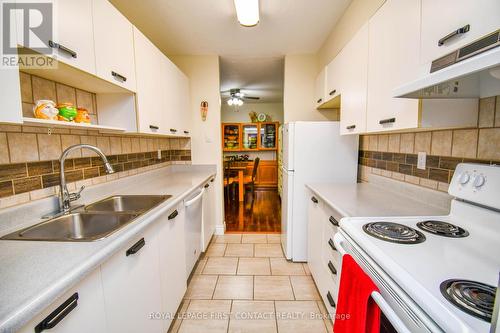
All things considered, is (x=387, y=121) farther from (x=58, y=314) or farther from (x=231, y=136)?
(x=231, y=136)

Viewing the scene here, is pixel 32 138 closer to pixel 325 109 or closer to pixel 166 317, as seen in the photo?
pixel 166 317

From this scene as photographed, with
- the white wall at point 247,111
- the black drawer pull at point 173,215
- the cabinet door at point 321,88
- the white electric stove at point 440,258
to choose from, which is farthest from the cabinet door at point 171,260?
the white wall at point 247,111

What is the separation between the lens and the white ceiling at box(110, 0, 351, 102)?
76.6 inches

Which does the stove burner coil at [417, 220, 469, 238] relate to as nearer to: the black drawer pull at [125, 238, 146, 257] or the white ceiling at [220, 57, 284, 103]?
the black drawer pull at [125, 238, 146, 257]

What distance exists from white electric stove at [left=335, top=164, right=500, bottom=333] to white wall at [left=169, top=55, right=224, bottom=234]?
2.23 m

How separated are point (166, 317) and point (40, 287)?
3.24 ft

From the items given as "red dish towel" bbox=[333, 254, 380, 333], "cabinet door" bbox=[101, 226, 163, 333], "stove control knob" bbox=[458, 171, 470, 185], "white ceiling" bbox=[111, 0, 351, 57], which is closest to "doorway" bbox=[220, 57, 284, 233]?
"white ceiling" bbox=[111, 0, 351, 57]

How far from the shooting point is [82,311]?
75cm

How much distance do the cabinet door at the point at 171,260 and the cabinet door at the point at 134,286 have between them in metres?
0.07

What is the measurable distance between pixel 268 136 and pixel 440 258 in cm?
544

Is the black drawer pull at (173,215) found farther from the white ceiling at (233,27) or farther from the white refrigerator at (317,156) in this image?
the white ceiling at (233,27)

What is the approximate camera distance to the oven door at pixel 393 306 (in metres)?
0.57

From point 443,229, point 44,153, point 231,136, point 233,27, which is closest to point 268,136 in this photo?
point 231,136

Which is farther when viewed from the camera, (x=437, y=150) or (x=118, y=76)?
(x=118, y=76)
